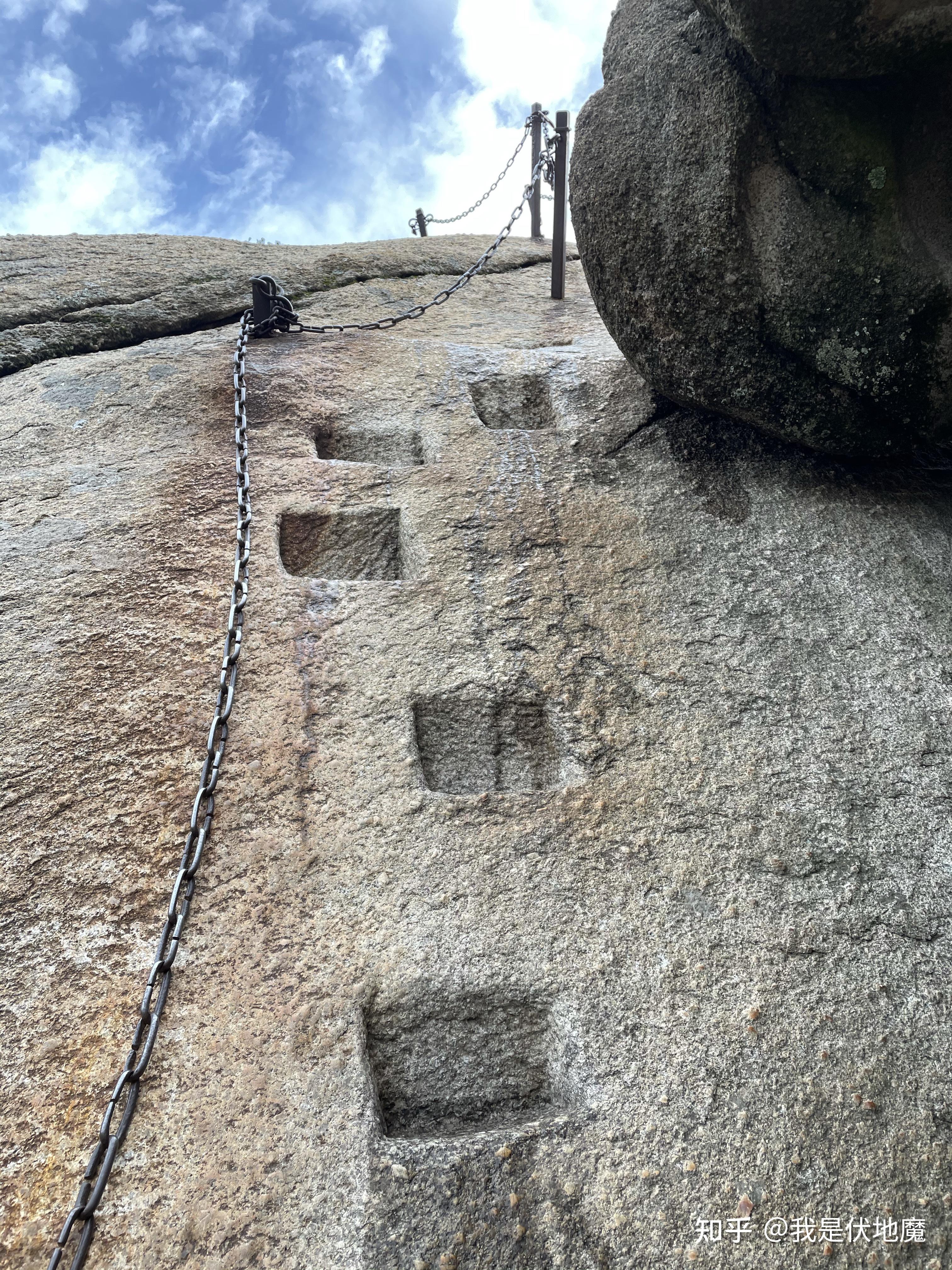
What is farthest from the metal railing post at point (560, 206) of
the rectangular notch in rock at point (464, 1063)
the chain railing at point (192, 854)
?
the rectangular notch in rock at point (464, 1063)

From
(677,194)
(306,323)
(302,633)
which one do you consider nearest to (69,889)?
(302,633)

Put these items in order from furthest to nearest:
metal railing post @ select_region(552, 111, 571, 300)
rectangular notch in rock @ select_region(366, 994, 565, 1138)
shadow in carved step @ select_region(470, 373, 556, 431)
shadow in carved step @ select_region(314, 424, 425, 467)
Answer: metal railing post @ select_region(552, 111, 571, 300), shadow in carved step @ select_region(470, 373, 556, 431), shadow in carved step @ select_region(314, 424, 425, 467), rectangular notch in rock @ select_region(366, 994, 565, 1138)

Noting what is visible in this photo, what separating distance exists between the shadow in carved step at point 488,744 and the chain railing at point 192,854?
74cm

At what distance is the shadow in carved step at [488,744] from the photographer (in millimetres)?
3217

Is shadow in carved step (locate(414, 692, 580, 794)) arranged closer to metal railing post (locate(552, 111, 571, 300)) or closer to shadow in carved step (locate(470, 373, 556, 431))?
shadow in carved step (locate(470, 373, 556, 431))

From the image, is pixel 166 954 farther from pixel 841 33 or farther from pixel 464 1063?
pixel 841 33

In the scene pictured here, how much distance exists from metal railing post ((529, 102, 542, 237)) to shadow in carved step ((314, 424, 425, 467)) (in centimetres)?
371

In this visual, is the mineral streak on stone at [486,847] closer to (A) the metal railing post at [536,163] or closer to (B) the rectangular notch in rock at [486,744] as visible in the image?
(B) the rectangular notch in rock at [486,744]

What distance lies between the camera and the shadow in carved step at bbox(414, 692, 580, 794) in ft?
10.6

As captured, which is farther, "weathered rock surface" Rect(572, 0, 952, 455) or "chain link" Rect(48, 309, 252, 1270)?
"weathered rock surface" Rect(572, 0, 952, 455)

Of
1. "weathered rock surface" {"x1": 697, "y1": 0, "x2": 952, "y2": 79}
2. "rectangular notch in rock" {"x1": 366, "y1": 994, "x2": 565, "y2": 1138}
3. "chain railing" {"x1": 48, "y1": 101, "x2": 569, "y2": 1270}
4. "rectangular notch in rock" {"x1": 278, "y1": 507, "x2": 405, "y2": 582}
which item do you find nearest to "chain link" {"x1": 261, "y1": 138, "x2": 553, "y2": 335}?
"chain railing" {"x1": 48, "y1": 101, "x2": 569, "y2": 1270}

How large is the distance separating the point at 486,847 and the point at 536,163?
276 inches

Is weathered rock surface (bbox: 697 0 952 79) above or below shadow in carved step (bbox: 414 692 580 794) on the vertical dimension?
above

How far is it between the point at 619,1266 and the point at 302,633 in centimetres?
240
